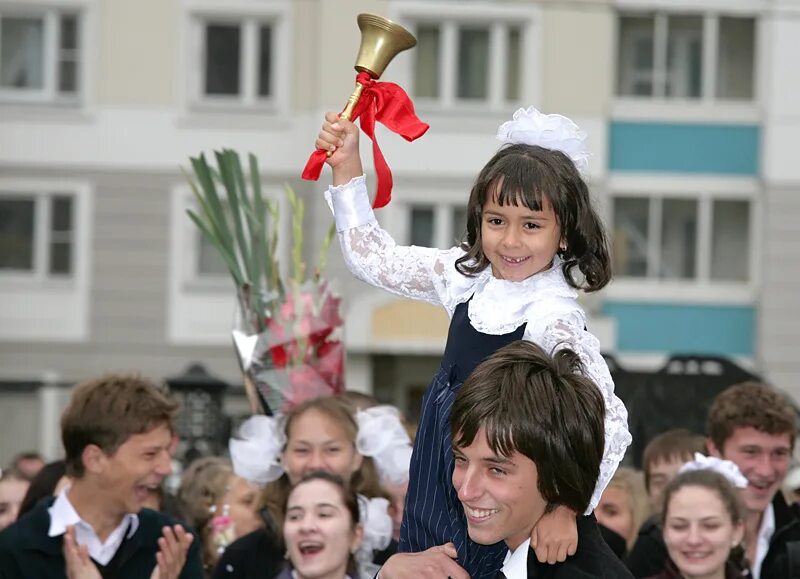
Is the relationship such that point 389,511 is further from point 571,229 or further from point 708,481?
point 571,229

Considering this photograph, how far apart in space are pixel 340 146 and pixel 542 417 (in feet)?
3.57

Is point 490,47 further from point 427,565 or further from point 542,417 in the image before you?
point 542,417

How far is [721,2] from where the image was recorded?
22.7 metres

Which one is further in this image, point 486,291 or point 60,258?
point 60,258

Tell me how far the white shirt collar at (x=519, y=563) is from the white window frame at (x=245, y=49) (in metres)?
19.5

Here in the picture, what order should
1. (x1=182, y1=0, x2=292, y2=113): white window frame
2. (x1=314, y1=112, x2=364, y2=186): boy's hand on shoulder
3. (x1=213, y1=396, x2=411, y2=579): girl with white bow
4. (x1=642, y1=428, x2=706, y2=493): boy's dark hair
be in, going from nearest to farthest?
(x1=314, y1=112, x2=364, y2=186): boy's hand on shoulder
(x1=213, y1=396, x2=411, y2=579): girl with white bow
(x1=642, y1=428, x2=706, y2=493): boy's dark hair
(x1=182, y1=0, x2=292, y2=113): white window frame

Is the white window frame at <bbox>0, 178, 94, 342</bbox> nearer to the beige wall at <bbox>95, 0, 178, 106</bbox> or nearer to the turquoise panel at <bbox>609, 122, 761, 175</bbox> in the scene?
the beige wall at <bbox>95, 0, 178, 106</bbox>

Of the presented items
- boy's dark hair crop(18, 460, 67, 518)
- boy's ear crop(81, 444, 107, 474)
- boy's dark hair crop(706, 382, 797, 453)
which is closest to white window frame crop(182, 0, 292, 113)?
boy's dark hair crop(18, 460, 67, 518)

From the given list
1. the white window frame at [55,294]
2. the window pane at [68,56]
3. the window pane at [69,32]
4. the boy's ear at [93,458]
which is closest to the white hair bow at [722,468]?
the boy's ear at [93,458]

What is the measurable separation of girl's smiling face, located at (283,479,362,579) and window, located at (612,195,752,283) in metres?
17.7

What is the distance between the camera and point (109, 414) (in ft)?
17.5

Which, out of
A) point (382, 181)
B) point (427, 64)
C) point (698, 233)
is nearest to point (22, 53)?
point (427, 64)

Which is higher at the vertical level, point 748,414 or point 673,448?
point 748,414

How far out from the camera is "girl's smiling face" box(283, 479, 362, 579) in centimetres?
534
